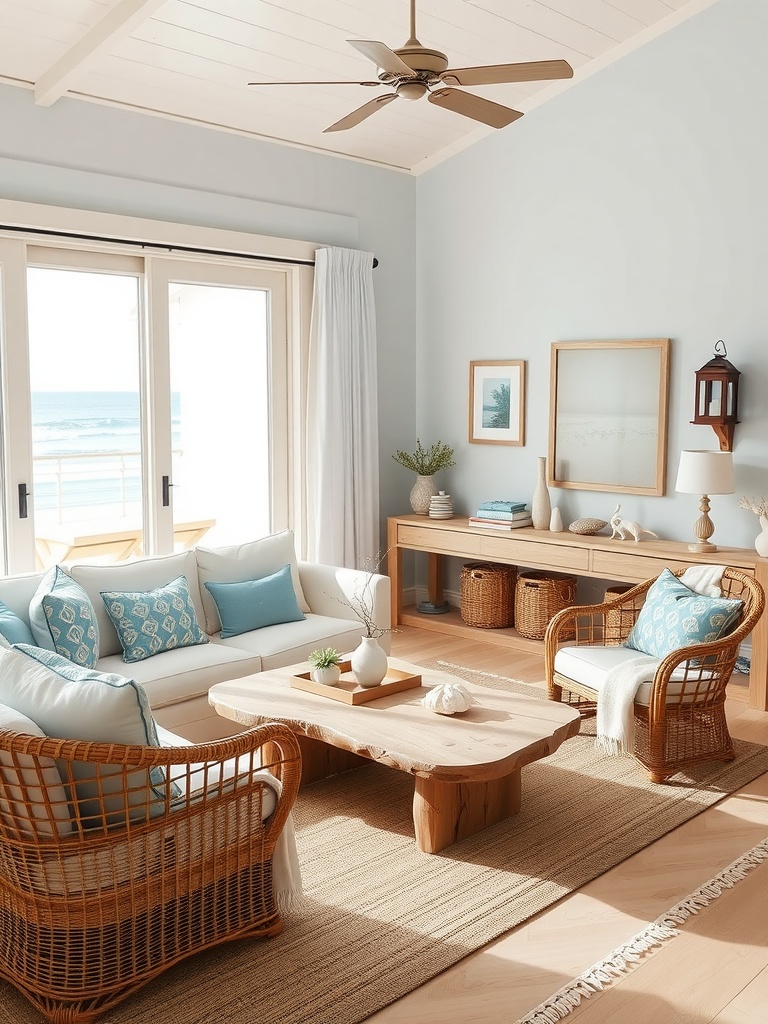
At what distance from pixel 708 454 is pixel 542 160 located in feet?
7.17

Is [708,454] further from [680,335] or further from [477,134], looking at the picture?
[477,134]

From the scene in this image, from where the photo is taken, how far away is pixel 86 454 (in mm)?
5035

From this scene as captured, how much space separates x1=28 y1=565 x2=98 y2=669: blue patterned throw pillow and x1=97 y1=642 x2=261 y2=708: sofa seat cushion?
0.60 feet

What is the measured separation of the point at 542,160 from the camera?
591cm

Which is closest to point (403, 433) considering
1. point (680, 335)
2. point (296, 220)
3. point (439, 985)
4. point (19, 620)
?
point (296, 220)

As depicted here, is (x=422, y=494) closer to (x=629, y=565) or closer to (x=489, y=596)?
(x=489, y=596)

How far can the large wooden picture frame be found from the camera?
548cm

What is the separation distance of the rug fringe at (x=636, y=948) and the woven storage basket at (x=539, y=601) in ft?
8.46

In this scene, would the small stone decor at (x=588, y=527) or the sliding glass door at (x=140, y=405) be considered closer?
the sliding glass door at (x=140, y=405)

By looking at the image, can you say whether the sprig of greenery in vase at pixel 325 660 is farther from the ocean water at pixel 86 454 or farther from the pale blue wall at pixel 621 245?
the pale blue wall at pixel 621 245

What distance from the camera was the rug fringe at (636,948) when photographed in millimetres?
2414

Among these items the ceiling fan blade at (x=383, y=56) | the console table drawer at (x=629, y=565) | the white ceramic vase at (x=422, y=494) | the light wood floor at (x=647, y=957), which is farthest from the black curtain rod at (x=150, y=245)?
the light wood floor at (x=647, y=957)

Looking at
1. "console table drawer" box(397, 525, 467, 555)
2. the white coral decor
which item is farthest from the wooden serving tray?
"console table drawer" box(397, 525, 467, 555)

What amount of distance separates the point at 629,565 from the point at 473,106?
8.76 feet
